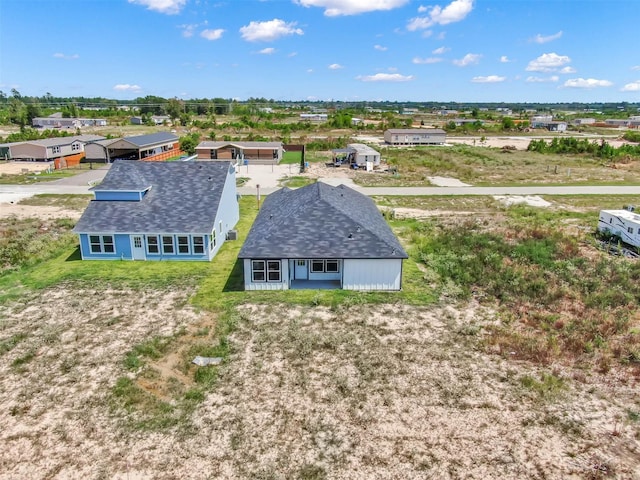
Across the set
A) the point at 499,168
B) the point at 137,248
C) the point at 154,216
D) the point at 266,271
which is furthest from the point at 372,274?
the point at 499,168

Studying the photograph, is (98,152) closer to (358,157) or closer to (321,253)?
(358,157)

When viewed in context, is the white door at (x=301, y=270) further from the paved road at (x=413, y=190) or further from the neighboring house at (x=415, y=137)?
the neighboring house at (x=415, y=137)

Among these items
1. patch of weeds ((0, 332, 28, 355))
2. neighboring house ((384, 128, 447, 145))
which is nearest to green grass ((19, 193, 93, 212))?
patch of weeds ((0, 332, 28, 355))

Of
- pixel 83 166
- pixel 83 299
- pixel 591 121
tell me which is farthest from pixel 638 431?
pixel 591 121

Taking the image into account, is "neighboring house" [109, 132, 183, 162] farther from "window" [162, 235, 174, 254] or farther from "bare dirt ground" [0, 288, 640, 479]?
"bare dirt ground" [0, 288, 640, 479]

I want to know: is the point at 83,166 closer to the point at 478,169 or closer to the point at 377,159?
the point at 377,159

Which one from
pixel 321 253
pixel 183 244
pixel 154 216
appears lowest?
pixel 183 244
